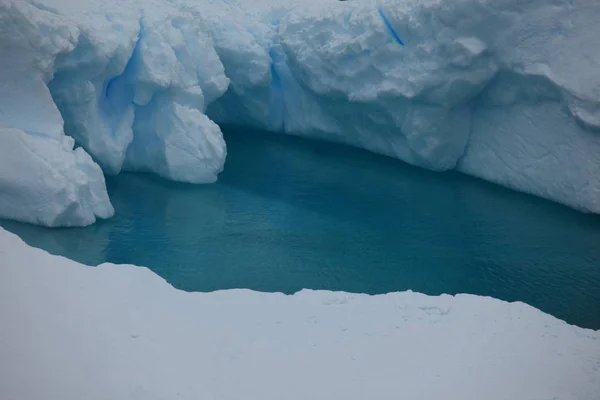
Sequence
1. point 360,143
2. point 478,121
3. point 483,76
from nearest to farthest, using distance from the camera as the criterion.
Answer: point 483,76 < point 478,121 < point 360,143

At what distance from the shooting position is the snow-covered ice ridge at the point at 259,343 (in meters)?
3.55

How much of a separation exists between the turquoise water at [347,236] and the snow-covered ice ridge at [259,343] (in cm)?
169

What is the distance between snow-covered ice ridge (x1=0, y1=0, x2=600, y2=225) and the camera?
25.2ft

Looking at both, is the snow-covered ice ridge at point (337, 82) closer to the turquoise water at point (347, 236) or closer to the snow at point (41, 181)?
the snow at point (41, 181)

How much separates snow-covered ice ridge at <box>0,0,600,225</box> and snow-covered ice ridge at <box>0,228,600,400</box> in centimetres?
319

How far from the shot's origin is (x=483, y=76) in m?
10.1

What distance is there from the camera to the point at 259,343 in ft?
14.2

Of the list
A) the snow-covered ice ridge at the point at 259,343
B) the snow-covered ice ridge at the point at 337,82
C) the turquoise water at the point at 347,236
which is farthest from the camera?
the snow-covered ice ridge at the point at 337,82

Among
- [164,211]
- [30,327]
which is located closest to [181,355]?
[30,327]

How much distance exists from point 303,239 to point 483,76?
415 cm

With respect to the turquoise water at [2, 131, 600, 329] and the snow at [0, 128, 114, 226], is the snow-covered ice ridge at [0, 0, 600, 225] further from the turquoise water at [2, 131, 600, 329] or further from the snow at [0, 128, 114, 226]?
the turquoise water at [2, 131, 600, 329]

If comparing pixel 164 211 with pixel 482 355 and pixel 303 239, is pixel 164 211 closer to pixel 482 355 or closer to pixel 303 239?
pixel 303 239

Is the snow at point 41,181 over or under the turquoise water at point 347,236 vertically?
A: over

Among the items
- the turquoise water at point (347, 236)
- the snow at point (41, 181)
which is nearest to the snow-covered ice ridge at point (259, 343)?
the turquoise water at point (347, 236)
